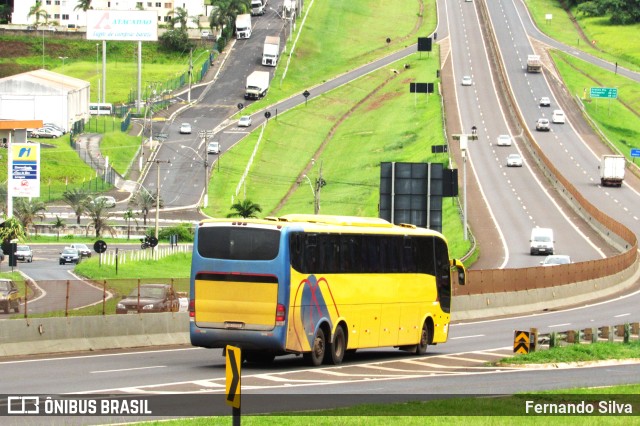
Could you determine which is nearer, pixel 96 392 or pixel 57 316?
pixel 96 392

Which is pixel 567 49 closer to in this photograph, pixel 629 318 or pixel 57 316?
pixel 629 318

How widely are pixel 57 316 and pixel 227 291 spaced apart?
615cm

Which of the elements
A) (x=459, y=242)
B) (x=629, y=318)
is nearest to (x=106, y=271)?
(x=459, y=242)

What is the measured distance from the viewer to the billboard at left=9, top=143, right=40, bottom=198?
8625 centimetres

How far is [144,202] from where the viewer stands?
401 feet

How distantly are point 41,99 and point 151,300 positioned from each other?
112854 millimetres

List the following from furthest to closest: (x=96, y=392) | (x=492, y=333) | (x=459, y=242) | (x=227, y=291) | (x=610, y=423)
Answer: (x=459, y=242), (x=492, y=333), (x=227, y=291), (x=96, y=392), (x=610, y=423)

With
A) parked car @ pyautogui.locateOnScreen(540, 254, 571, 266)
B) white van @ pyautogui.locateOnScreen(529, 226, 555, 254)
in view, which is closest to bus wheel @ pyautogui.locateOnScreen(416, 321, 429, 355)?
parked car @ pyautogui.locateOnScreen(540, 254, 571, 266)

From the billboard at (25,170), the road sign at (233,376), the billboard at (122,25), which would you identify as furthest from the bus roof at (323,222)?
the billboard at (122,25)

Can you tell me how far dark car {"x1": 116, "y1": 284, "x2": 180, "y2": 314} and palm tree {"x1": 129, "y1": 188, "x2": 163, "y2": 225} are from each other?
7776cm

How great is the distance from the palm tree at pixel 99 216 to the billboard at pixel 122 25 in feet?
184

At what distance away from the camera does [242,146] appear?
148 metres

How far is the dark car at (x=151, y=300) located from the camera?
40688mm

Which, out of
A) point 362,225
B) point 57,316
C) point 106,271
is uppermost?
point 362,225
